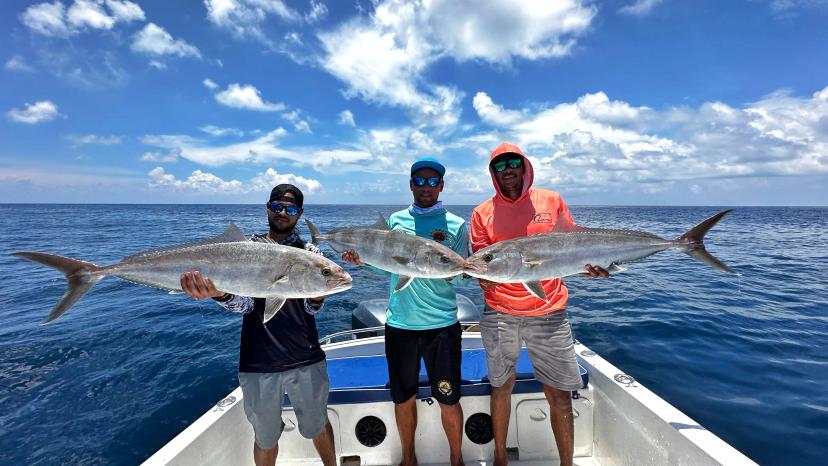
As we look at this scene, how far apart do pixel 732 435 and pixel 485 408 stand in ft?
18.2

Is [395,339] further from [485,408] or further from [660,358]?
[660,358]

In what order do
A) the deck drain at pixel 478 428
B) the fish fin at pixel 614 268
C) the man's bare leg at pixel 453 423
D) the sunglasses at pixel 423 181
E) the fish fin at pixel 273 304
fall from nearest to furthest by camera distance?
the fish fin at pixel 273 304 < the fish fin at pixel 614 268 < the man's bare leg at pixel 453 423 < the sunglasses at pixel 423 181 < the deck drain at pixel 478 428

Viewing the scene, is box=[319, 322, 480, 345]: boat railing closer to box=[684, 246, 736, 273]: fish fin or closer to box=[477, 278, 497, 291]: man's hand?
box=[477, 278, 497, 291]: man's hand

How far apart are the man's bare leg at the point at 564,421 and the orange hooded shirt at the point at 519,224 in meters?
0.97

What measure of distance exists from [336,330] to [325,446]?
8.27m

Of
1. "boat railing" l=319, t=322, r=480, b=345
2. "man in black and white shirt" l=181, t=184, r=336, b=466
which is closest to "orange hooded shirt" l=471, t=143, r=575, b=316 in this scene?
"man in black and white shirt" l=181, t=184, r=336, b=466

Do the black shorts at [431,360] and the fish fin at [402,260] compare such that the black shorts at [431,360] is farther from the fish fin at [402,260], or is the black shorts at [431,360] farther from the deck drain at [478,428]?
the deck drain at [478,428]

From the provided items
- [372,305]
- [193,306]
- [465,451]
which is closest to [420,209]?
[465,451]

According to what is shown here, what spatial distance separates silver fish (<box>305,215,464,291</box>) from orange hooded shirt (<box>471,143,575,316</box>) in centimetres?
75

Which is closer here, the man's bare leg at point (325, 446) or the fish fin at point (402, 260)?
the fish fin at point (402, 260)

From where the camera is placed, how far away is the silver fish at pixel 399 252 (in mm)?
3789

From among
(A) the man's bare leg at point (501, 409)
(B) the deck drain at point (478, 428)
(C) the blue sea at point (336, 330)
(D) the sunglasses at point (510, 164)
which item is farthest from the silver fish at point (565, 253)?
(C) the blue sea at point (336, 330)

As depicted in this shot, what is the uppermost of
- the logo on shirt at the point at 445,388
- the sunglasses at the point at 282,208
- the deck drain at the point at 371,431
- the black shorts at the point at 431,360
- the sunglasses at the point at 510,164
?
the sunglasses at the point at 510,164

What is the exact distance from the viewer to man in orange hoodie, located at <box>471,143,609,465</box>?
4160mm
